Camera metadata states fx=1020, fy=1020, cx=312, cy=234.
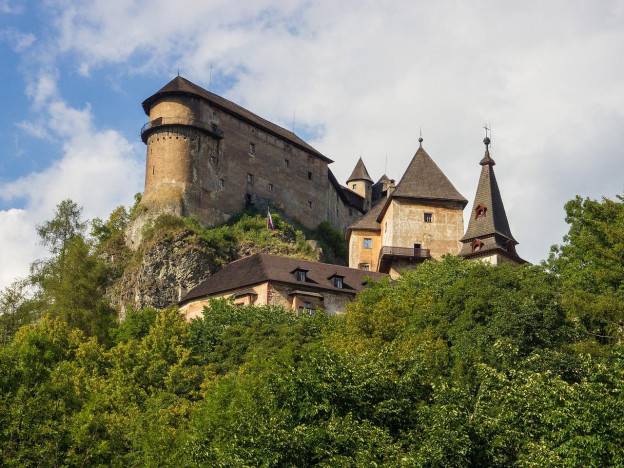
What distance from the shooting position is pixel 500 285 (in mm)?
47219

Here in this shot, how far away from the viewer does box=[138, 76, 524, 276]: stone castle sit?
237 ft

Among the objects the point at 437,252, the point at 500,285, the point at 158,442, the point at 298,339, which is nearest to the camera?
the point at 158,442

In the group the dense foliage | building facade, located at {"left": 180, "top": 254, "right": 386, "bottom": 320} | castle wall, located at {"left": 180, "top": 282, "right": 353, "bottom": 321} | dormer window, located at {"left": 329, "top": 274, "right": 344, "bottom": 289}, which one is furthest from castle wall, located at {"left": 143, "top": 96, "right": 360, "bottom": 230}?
dormer window, located at {"left": 329, "top": 274, "right": 344, "bottom": 289}

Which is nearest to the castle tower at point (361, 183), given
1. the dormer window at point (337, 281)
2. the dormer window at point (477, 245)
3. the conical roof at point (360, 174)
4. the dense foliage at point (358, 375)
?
the conical roof at point (360, 174)

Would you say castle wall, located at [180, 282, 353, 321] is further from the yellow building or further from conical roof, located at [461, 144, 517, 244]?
conical roof, located at [461, 144, 517, 244]

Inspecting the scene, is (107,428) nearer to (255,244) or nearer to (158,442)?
(158,442)

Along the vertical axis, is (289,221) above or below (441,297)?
above

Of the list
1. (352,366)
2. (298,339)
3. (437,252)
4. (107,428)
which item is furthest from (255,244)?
(352,366)

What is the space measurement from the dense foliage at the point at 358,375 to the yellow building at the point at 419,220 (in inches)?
498

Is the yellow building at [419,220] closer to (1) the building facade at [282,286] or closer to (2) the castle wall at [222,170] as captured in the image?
(1) the building facade at [282,286]

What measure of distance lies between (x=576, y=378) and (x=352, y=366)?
9823mm

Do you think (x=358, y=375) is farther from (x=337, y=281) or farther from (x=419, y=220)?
(x=419, y=220)

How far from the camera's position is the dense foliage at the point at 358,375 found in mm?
27406

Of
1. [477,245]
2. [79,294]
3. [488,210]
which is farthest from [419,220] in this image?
[79,294]
